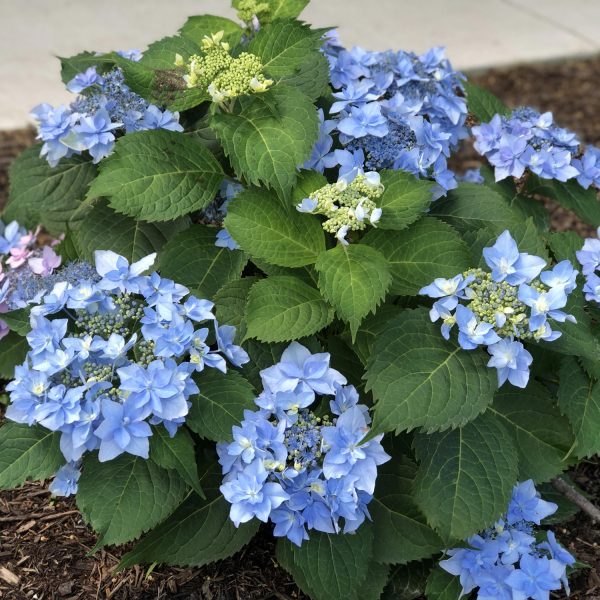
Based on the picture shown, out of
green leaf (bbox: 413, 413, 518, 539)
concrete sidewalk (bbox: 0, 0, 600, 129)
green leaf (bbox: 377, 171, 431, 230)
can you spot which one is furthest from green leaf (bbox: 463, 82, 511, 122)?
concrete sidewalk (bbox: 0, 0, 600, 129)

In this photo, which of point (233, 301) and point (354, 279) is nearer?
point (354, 279)

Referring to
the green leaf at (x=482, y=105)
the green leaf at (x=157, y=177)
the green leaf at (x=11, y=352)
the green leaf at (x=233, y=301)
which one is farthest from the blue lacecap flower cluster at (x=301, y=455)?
the green leaf at (x=482, y=105)

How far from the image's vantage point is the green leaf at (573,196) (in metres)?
2.43

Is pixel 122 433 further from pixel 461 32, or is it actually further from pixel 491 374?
pixel 461 32

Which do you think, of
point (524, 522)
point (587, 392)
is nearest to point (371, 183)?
point (587, 392)

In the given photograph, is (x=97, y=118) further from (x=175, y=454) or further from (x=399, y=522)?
(x=399, y=522)

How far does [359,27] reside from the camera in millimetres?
5652

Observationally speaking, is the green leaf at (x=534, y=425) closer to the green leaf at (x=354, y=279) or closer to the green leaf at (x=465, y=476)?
the green leaf at (x=465, y=476)

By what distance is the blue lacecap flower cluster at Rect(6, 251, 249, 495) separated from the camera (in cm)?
175

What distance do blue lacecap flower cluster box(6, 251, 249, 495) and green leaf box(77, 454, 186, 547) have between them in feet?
0.27

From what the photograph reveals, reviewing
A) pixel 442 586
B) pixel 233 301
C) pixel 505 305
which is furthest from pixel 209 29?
pixel 442 586

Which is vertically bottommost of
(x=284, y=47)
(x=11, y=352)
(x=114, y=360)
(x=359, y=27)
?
(x=359, y=27)

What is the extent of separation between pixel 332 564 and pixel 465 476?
0.32m

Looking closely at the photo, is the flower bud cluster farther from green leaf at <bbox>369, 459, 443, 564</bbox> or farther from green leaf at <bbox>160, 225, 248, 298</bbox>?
green leaf at <bbox>369, 459, 443, 564</bbox>
